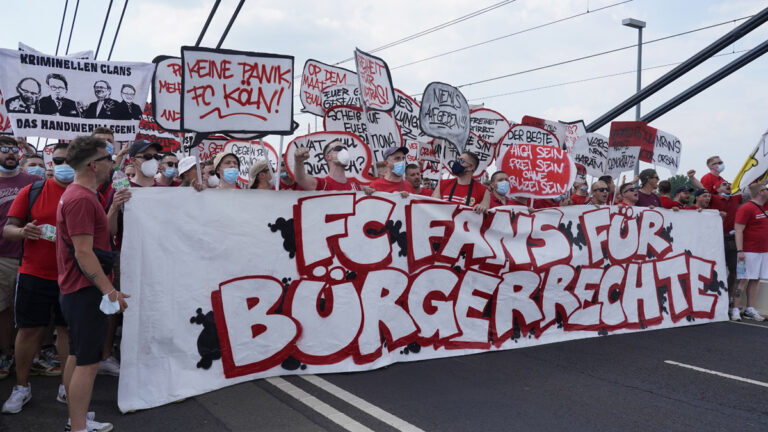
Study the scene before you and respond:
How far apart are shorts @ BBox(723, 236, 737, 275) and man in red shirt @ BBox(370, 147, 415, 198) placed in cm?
559

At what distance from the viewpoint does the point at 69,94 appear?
6012mm

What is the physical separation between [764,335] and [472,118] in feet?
16.6

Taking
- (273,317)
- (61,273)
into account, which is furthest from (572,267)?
(61,273)

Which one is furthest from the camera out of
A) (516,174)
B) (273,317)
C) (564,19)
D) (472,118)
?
(564,19)

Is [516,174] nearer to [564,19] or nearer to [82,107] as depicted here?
[82,107]

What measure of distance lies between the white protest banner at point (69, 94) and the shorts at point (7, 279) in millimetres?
1710

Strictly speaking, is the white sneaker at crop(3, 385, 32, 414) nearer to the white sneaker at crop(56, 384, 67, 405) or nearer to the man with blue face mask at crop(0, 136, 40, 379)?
the white sneaker at crop(56, 384, 67, 405)

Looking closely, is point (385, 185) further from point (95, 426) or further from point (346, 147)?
point (95, 426)

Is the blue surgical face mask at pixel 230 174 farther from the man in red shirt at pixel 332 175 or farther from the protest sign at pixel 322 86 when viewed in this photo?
the protest sign at pixel 322 86

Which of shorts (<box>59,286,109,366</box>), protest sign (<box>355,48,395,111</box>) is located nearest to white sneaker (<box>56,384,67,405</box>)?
shorts (<box>59,286,109,366</box>)

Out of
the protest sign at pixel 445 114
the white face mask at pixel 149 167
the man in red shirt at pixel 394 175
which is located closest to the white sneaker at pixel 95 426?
the white face mask at pixel 149 167

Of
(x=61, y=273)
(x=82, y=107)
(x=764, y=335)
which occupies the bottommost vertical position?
(x=764, y=335)

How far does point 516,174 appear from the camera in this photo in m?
6.67

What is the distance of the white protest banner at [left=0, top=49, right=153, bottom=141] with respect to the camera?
5742 mm
